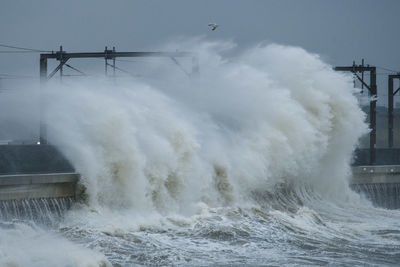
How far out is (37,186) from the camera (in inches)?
597

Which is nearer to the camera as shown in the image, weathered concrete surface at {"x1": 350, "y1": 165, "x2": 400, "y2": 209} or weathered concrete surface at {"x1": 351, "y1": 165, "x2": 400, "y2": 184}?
weathered concrete surface at {"x1": 350, "y1": 165, "x2": 400, "y2": 209}

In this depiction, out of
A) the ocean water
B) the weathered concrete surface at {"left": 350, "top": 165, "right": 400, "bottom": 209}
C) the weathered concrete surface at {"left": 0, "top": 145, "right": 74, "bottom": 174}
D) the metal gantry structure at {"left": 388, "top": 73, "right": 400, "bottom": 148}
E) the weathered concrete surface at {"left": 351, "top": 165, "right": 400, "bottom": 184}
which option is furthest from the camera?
the metal gantry structure at {"left": 388, "top": 73, "right": 400, "bottom": 148}

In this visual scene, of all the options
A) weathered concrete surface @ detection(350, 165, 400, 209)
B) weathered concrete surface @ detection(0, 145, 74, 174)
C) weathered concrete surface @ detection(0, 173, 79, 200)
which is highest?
weathered concrete surface @ detection(0, 145, 74, 174)

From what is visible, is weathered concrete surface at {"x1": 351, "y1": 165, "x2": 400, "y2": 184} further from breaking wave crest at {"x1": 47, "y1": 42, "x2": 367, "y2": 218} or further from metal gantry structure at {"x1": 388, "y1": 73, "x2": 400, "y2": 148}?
metal gantry structure at {"x1": 388, "y1": 73, "x2": 400, "y2": 148}

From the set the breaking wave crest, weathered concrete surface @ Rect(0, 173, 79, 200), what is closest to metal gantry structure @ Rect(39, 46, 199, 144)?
the breaking wave crest

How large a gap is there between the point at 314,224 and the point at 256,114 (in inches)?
197

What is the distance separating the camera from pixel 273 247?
14234 millimetres

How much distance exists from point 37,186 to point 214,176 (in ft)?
15.9

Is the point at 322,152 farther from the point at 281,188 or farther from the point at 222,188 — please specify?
the point at 222,188

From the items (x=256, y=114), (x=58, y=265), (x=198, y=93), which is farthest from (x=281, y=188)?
(x=58, y=265)

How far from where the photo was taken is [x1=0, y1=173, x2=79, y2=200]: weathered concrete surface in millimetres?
14534

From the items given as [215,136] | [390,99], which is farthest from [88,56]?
[390,99]

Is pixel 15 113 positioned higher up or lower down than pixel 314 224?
higher up

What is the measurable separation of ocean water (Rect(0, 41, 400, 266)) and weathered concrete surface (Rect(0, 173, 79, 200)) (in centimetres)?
27
